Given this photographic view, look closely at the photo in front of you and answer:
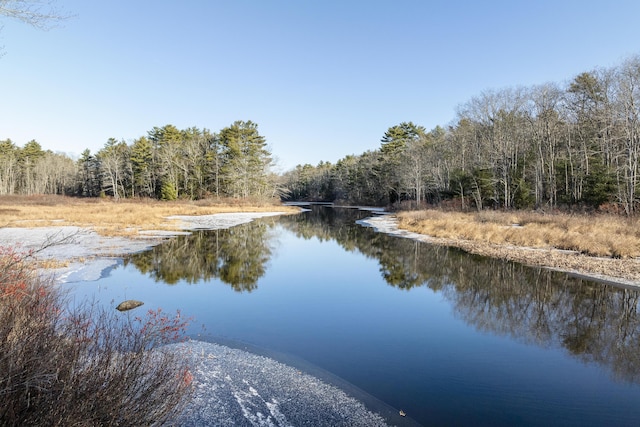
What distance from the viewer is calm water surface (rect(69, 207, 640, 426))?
5707 millimetres

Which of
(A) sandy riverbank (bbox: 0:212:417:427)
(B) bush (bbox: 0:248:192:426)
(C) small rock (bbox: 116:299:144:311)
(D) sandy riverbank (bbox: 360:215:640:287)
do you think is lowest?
(D) sandy riverbank (bbox: 360:215:640:287)

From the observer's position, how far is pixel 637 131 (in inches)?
919

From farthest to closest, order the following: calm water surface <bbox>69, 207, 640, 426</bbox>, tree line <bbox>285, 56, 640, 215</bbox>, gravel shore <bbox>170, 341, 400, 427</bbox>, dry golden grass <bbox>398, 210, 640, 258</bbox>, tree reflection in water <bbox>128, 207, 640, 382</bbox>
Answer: tree line <bbox>285, 56, 640, 215</bbox>
dry golden grass <bbox>398, 210, 640, 258</bbox>
tree reflection in water <bbox>128, 207, 640, 382</bbox>
calm water surface <bbox>69, 207, 640, 426</bbox>
gravel shore <bbox>170, 341, 400, 427</bbox>

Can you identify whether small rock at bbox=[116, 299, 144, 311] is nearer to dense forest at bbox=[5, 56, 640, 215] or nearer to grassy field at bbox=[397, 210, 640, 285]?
grassy field at bbox=[397, 210, 640, 285]

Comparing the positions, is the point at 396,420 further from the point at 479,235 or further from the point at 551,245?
the point at 479,235

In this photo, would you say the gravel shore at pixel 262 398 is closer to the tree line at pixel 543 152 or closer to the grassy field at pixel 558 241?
the grassy field at pixel 558 241

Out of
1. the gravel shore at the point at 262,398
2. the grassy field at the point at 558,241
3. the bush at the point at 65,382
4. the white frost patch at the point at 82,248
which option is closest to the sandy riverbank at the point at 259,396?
the gravel shore at the point at 262,398

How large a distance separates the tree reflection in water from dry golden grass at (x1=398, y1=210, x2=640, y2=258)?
387cm

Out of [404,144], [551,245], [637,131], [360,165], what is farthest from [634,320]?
[360,165]

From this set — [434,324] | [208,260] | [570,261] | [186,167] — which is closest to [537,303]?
[434,324]

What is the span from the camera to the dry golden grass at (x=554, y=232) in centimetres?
1638

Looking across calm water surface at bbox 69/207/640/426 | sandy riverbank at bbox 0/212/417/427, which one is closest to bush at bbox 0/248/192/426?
sandy riverbank at bbox 0/212/417/427

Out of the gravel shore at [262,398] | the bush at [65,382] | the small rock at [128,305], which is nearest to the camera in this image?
the bush at [65,382]

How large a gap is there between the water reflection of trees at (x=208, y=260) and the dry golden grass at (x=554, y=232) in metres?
13.2
